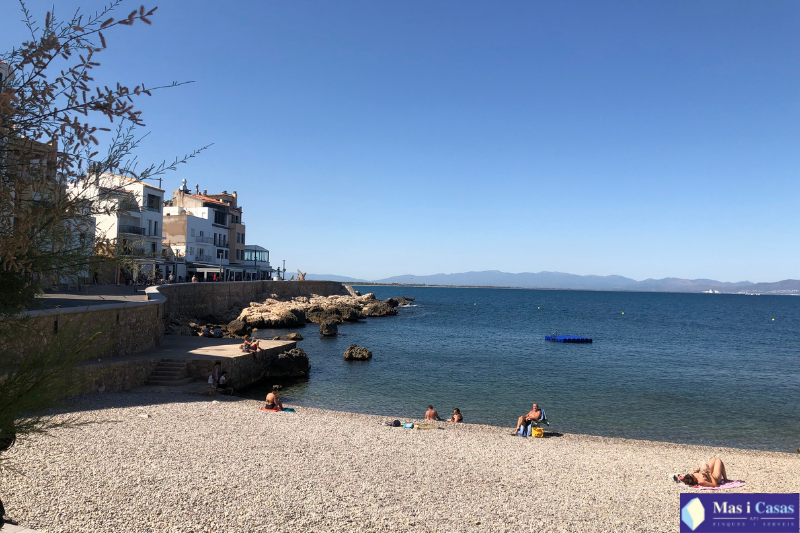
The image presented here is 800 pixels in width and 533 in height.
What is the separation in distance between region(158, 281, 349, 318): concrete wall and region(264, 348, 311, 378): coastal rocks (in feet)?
38.1

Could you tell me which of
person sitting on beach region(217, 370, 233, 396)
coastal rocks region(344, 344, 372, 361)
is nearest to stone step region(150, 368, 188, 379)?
person sitting on beach region(217, 370, 233, 396)

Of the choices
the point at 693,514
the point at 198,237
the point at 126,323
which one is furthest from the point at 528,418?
the point at 198,237

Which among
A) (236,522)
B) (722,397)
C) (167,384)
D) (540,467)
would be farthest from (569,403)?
(236,522)

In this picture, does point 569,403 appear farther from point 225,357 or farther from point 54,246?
point 54,246

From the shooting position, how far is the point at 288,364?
26328mm

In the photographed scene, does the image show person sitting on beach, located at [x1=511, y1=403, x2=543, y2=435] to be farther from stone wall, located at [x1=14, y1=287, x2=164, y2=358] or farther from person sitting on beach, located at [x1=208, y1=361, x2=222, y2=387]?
stone wall, located at [x1=14, y1=287, x2=164, y2=358]

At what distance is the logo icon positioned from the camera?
823cm

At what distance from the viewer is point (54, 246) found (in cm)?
453

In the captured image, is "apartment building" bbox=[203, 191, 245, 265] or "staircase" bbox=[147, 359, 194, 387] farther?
"apartment building" bbox=[203, 191, 245, 265]

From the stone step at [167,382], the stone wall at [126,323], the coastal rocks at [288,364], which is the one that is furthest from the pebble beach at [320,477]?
the coastal rocks at [288,364]

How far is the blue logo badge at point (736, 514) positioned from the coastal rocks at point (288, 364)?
20111mm

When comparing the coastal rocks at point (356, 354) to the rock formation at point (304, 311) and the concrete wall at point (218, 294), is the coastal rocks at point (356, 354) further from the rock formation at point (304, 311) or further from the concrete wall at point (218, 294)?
the concrete wall at point (218, 294)

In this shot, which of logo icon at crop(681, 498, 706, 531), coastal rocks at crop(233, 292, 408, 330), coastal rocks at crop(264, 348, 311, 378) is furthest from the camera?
coastal rocks at crop(233, 292, 408, 330)

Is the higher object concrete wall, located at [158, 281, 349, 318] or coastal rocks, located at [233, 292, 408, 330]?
concrete wall, located at [158, 281, 349, 318]
